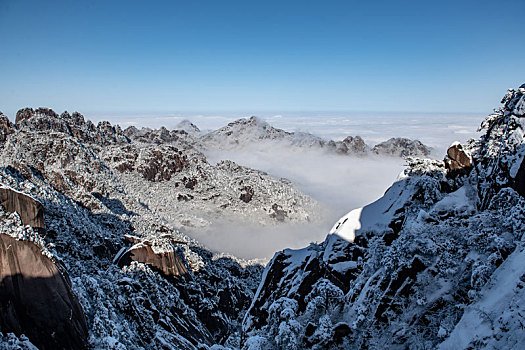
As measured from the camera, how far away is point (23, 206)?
3281 cm

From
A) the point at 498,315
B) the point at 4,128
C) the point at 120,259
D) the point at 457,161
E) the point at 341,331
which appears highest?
the point at 4,128

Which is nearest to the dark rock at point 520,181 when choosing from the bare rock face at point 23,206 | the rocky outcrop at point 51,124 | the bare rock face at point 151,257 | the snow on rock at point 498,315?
the snow on rock at point 498,315

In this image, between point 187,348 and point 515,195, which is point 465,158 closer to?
point 515,195

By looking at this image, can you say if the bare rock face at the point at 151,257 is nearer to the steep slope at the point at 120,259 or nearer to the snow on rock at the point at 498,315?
the steep slope at the point at 120,259

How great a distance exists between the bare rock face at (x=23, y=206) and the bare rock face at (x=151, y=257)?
508 inches

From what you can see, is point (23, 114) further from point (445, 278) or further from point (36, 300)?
point (445, 278)

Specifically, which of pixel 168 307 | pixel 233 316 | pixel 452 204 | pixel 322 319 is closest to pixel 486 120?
pixel 452 204

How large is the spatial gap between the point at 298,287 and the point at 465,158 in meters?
21.5

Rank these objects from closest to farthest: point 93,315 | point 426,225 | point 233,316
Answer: point 426,225 → point 93,315 → point 233,316

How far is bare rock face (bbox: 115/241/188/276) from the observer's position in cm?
4534

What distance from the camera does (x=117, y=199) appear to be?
123125 mm

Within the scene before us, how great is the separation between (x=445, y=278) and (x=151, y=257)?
43.0 m

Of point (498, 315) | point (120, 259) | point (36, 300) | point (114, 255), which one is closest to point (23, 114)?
point (114, 255)

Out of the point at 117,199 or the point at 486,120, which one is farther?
the point at 117,199
